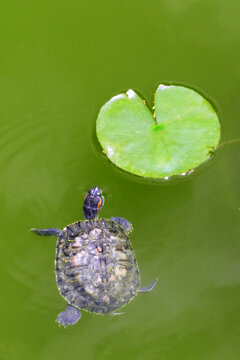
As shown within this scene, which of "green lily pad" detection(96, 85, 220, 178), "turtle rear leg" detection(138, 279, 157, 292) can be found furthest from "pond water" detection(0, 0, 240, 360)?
"green lily pad" detection(96, 85, 220, 178)

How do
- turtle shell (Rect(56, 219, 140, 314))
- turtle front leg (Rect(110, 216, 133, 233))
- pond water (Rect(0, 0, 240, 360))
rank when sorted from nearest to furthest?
turtle shell (Rect(56, 219, 140, 314))
pond water (Rect(0, 0, 240, 360))
turtle front leg (Rect(110, 216, 133, 233))

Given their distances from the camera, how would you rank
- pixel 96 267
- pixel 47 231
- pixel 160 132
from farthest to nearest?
1. pixel 47 231
2. pixel 160 132
3. pixel 96 267

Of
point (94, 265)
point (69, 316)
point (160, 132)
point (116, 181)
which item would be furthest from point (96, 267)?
point (160, 132)

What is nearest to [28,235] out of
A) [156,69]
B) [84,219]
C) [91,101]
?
[84,219]

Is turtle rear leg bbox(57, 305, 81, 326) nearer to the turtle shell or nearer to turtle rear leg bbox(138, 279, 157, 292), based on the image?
the turtle shell

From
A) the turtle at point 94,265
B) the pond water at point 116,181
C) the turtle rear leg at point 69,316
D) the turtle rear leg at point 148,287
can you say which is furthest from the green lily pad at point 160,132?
the turtle rear leg at point 69,316

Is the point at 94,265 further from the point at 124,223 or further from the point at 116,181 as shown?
the point at 116,181
